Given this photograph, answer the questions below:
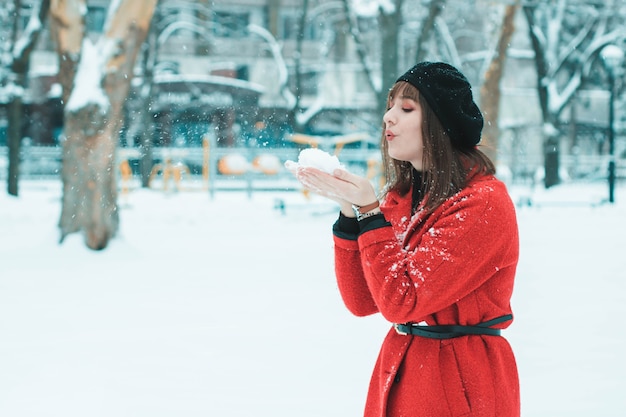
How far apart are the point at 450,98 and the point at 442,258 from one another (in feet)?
1.31

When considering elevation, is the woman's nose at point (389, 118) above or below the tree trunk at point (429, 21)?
below

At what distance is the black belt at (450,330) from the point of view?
73.0 inches

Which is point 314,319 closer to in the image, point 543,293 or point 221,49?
point 543,293

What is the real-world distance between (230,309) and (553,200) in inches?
559

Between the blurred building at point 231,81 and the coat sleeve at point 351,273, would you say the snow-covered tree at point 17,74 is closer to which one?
the blurred building at point 231,81

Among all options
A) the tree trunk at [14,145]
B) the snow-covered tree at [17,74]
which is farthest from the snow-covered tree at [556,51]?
the tree trunk at [14,145]

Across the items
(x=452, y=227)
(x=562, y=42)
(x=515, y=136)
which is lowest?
(x=452, y=227)

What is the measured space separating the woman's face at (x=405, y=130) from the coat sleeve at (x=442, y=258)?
186 mm

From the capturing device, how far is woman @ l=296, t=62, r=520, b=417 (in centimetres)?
177

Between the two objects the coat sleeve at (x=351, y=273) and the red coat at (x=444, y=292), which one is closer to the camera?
the red coat at (x=444, y=292)

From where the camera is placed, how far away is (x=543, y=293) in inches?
303

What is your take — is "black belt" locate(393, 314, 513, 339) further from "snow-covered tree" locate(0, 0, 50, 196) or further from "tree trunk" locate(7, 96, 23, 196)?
"tree trunk" locate(7, 96, 23, 196)

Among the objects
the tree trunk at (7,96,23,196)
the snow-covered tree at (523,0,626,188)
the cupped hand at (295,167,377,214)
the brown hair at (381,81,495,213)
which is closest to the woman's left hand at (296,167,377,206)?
the cupped hand at (295,167,377,214)

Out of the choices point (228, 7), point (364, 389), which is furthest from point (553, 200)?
point (228, 7)
